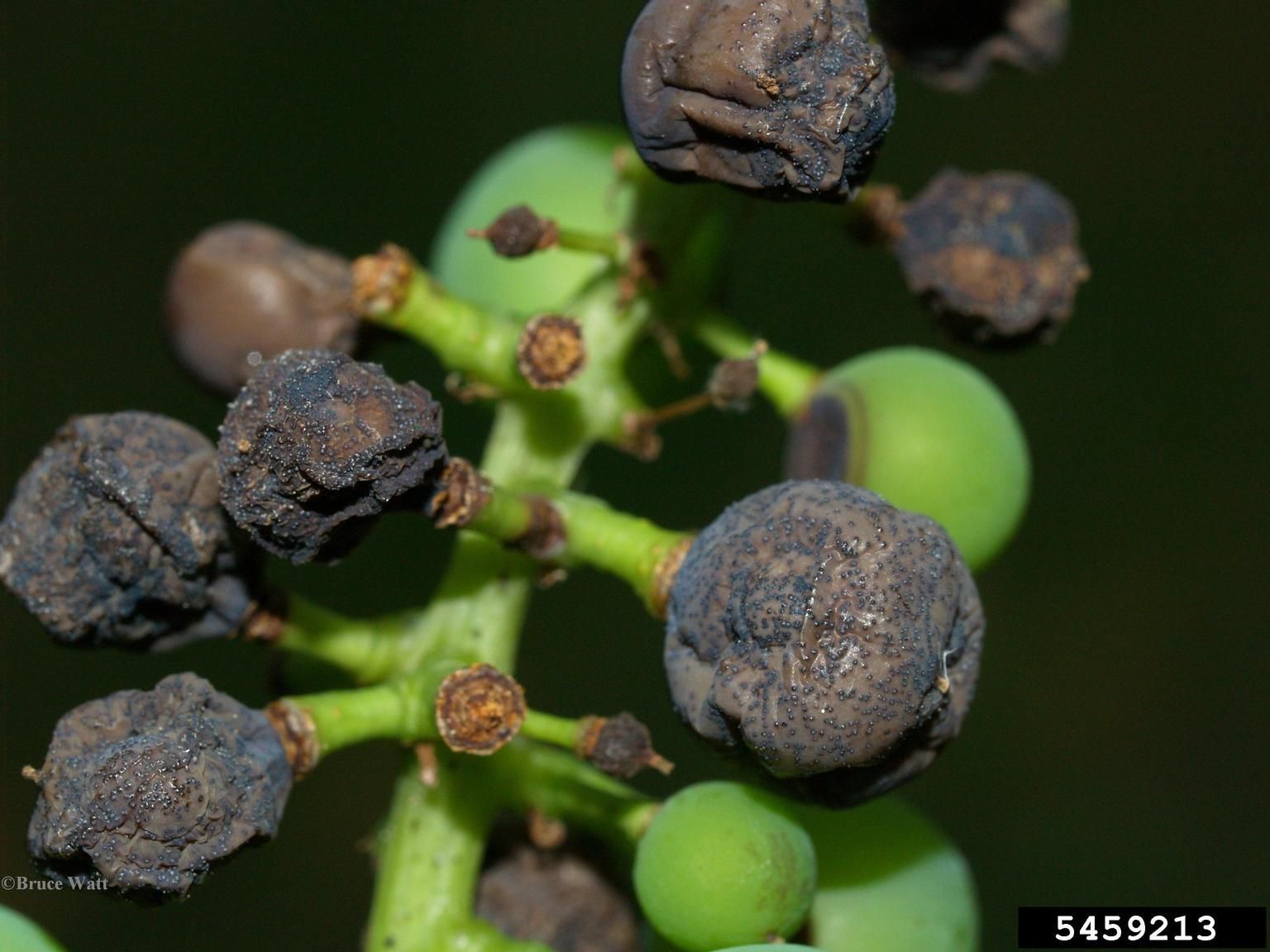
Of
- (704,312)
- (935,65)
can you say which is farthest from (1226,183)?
(704,312)

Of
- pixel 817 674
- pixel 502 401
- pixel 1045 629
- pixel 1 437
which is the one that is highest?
pixel 502 401

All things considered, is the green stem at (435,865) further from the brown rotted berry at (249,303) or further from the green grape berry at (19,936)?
the brown rotted berry at (249,303)

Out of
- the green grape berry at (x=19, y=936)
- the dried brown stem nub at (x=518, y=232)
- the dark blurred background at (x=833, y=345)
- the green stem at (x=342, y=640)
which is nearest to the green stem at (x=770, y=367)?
the dried brown stem nub at (x=518, y=232)

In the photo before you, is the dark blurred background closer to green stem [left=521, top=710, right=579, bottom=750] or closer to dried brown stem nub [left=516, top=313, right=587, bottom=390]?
dried brown stem nub [left=516, top=313, right=587, bottom=390]

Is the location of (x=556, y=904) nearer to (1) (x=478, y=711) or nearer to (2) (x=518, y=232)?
(1) (x=478, y=711)

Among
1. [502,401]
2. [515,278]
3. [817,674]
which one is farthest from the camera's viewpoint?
[515,278]

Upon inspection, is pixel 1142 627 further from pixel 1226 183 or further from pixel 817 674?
pixel 817 674

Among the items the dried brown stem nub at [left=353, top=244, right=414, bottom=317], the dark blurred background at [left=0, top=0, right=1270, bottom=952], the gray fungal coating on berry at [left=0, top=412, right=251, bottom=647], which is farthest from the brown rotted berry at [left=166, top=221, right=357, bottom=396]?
the dark blurred background at [left=0, top=0, right=1270, bottom=952]
